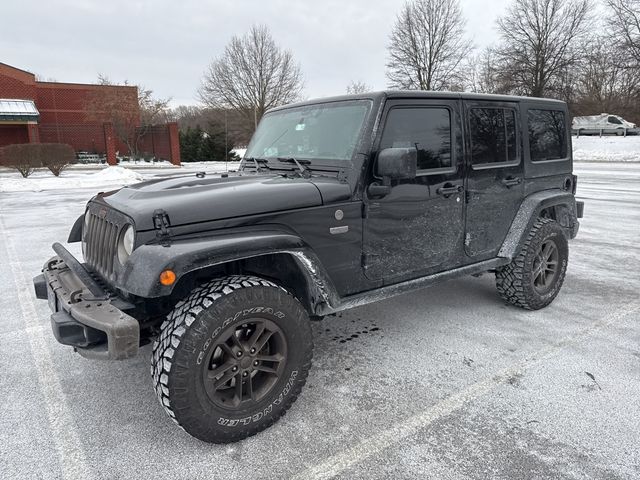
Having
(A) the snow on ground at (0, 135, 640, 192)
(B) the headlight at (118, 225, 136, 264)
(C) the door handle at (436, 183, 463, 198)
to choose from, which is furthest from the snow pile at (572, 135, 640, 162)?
(B) the headlight at (118, 225, 136, 264)

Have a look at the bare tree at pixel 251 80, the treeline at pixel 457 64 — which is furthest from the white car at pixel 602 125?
the bare tree at pixel 251 80

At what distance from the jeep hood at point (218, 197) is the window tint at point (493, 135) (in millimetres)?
1407

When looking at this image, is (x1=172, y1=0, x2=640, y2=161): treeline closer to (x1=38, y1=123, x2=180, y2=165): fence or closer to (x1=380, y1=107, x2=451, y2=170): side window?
(x1=38, y1=123, x2=180, y2=165): fence

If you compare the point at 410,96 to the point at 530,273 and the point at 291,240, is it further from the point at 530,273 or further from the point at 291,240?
the point at 530,273

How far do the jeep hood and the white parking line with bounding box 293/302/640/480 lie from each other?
1.37m

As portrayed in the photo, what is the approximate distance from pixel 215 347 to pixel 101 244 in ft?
3.52

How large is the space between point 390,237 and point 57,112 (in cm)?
3628

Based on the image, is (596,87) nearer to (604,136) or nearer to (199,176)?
(604,136)

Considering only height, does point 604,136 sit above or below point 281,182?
above

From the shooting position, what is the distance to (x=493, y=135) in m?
3.76

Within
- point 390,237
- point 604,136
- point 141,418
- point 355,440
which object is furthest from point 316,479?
point 604,136

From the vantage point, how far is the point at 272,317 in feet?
8.00

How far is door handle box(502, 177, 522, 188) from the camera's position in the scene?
3836 mm

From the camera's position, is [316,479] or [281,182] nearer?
[316,479]
